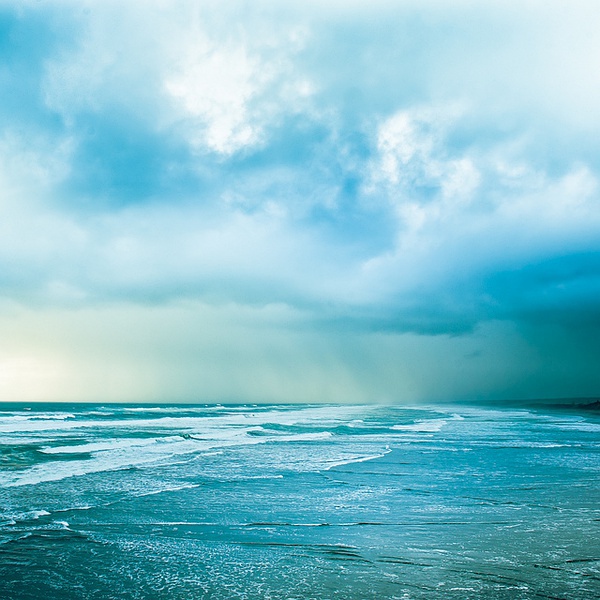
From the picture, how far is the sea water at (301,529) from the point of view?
7207mm

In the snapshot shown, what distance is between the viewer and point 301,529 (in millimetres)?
10211

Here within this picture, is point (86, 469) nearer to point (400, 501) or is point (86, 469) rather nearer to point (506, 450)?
point (400, 501)

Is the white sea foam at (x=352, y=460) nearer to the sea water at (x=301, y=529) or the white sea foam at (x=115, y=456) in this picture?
the sea water at (x=301, y=529)

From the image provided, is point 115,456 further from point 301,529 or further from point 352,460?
point 301,529

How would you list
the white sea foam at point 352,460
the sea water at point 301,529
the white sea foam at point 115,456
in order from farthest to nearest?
the white sea foam at point 352,460
the white sea foam at point 115,456
the sea water at point 301,529

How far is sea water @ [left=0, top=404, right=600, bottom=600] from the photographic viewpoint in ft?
23.6

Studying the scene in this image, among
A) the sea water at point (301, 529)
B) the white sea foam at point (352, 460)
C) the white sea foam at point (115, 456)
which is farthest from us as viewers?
the white sea foam at point (352, 460)

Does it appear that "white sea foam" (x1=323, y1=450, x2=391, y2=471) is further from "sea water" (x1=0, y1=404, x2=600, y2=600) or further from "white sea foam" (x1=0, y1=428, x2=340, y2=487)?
"white sea foam" (x1=0, y1=428, x2=340, y2=487)

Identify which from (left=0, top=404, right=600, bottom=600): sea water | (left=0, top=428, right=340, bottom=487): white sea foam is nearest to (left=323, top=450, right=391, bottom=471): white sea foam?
(left=0, top=404, right=600, bottom=600): sea water

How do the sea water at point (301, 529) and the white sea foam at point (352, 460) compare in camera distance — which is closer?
the sea water at point (301, 529)


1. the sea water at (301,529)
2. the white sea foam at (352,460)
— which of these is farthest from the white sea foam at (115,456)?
the white sea foam at (352,460)

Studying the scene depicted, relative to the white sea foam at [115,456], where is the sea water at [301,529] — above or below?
above

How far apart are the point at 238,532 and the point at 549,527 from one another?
6082 mm

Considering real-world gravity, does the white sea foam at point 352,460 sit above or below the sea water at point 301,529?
below
